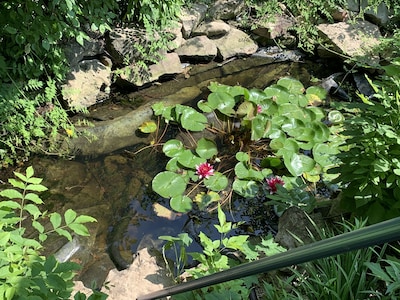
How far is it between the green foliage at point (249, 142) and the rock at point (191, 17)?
108cm

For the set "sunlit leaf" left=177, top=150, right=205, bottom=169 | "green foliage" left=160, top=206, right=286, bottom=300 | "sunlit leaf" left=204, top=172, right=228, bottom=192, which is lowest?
"sunlit leaf" left=204, top=172, right=228, bottom=192

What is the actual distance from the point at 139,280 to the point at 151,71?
263cm

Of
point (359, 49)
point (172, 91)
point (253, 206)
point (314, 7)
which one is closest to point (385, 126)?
point (253, 206)

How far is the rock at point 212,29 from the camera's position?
5.01 metres

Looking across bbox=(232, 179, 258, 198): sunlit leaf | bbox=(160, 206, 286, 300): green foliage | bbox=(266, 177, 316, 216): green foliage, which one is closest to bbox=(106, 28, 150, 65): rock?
bbox=(232, 179, 258, 198): sunlit leaf

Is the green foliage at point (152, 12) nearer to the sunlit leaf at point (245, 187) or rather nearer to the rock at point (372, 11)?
the sunlit leaf at point (245, 187)

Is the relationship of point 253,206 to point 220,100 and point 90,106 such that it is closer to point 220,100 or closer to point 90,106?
point 220,100

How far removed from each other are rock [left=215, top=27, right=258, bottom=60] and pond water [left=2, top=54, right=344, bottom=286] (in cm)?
207

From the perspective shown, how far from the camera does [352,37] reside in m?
5.02

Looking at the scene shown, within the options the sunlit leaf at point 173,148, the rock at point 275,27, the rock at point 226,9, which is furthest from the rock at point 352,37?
the sunlit leaf at point 173,148

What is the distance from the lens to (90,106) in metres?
4.00

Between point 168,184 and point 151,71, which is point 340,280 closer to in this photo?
point 168,184

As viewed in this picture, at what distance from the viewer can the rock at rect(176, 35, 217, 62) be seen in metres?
4.78

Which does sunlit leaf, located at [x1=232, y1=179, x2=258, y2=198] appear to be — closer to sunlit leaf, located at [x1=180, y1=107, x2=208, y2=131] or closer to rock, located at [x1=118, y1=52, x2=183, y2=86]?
sunlit leaf, located at [x1=180, y1=107, x2=208, y2=131]
